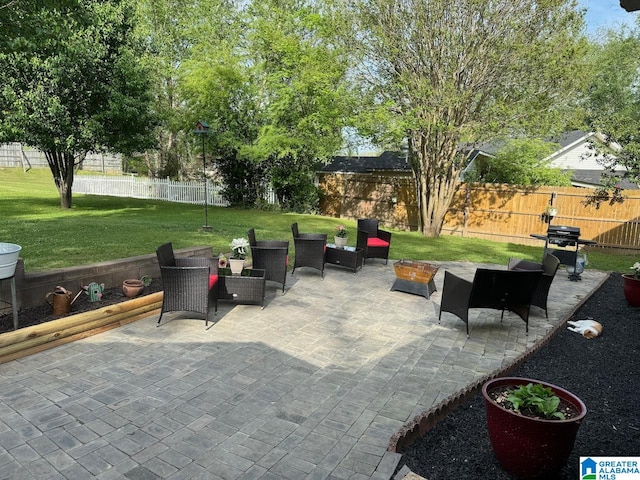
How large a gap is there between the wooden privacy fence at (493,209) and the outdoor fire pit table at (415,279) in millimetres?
8892

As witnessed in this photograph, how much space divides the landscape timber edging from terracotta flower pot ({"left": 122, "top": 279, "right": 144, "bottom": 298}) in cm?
15

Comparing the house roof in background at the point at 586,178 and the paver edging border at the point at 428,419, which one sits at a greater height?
the house roof in background at the point at 586,178

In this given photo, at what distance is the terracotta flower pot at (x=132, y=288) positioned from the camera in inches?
202

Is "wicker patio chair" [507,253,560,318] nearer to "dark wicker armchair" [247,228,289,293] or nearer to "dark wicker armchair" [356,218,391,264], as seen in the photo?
"dark wicker armchair" [356,218,391,264]

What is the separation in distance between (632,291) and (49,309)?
25.3 feet

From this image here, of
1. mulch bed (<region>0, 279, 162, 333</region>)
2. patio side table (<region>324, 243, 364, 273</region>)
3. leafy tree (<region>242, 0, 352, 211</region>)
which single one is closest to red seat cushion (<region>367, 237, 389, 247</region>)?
patio side table (<region>324, 243, 364, 273</region>)

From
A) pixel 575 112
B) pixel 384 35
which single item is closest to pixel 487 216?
pixel 575 112

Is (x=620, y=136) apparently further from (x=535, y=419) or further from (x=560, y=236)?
(x=535, y=419)

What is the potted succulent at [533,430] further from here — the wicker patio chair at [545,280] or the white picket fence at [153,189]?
the white picket fence at [153,189]

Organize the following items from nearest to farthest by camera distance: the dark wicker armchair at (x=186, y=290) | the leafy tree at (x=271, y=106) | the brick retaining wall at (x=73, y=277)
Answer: the brick retaining wall at (x=73, y=277) < the dark wicker armchair at (x=186, y=290) < the leafy tree at (x=271, y=106)

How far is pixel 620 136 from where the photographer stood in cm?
1169

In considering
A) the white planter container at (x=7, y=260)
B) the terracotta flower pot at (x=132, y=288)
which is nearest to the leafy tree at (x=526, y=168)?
the terracotta flower pot at (x=132, y=288)

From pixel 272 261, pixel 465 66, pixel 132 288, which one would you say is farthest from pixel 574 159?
pixel 132 288

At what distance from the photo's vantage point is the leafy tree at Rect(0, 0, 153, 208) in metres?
11.7
